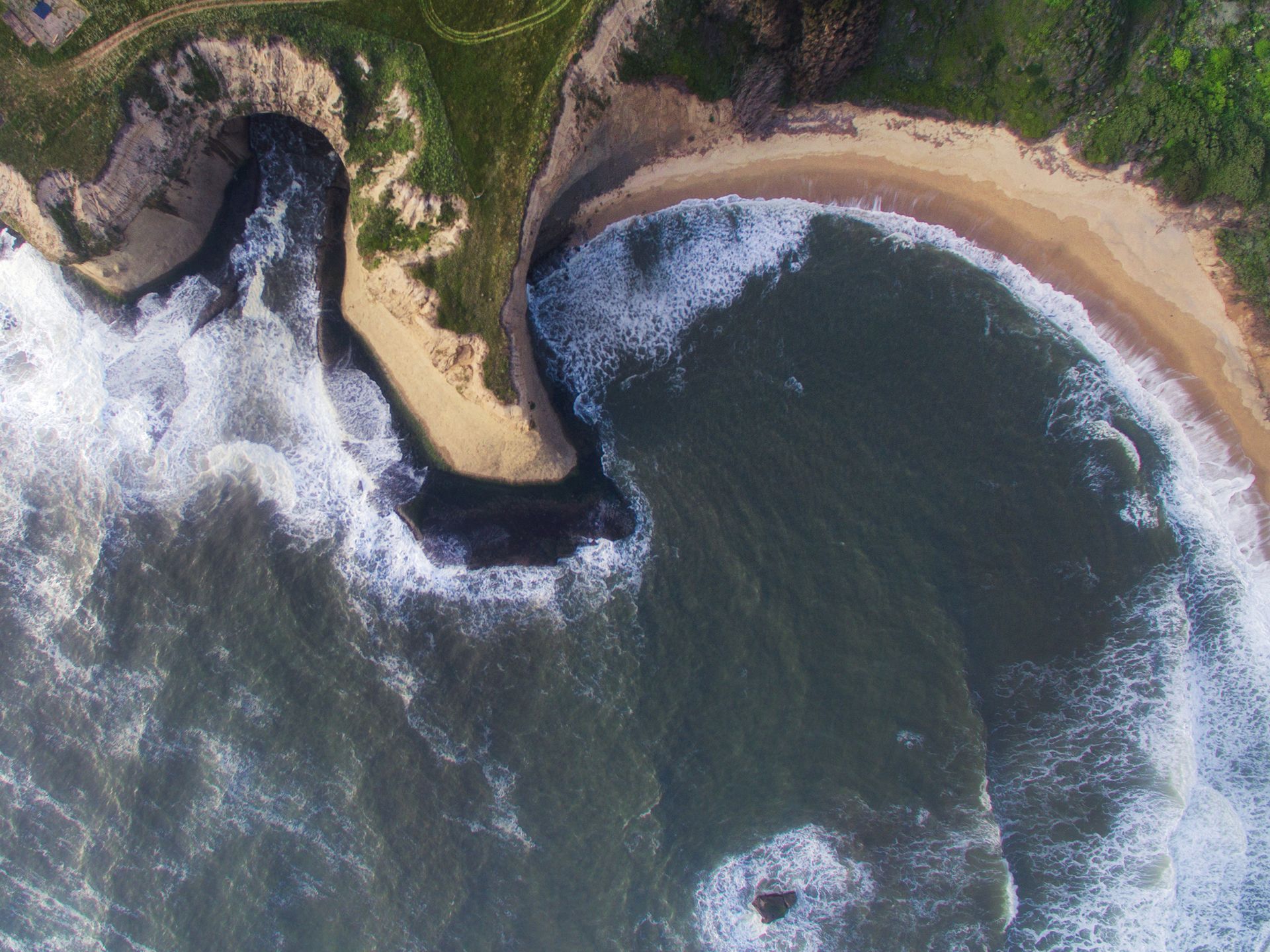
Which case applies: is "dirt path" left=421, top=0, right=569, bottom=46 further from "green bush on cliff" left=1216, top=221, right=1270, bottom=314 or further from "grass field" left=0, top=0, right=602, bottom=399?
"green bush on cliff" left=1216, top=221, right=1270, bottom=314

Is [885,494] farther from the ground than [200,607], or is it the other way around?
[885,494]

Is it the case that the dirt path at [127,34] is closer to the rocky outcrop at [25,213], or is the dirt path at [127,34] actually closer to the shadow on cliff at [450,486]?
the shadow on cliff at [450,486]

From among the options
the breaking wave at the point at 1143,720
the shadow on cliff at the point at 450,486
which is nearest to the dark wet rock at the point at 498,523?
the shadow on cliff at the point at 450,486

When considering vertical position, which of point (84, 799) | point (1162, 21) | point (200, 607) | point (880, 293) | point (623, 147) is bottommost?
point (84, 799)

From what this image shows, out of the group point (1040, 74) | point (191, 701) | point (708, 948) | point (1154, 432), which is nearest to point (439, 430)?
point (191, 701)

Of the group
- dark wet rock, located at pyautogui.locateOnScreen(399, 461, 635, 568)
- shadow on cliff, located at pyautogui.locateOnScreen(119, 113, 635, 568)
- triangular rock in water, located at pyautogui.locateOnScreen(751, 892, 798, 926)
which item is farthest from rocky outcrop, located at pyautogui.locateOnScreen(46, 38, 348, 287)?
triangular rock in water, located at pyautogui.locateOnScreen(751, 892, 798, 926)

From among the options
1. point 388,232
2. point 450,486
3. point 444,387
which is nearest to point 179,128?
point 388,232

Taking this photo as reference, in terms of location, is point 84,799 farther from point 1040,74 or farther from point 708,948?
point 1040,74
